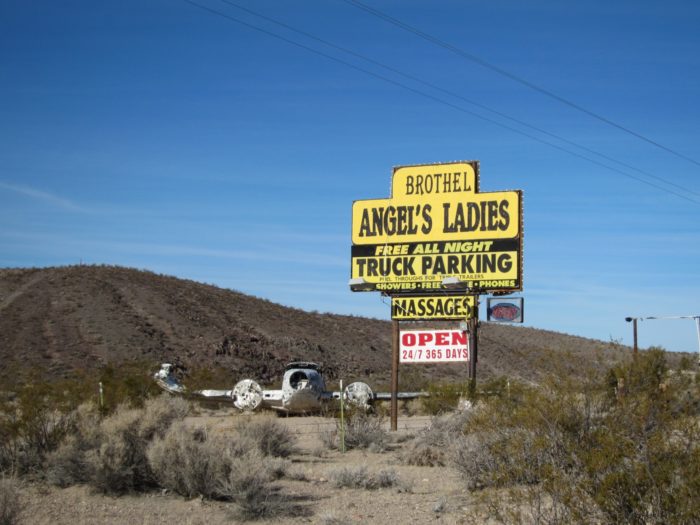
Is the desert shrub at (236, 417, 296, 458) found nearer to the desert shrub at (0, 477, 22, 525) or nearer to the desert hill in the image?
the desert shrub at (0, 477, 22, 525)

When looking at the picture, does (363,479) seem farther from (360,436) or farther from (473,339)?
(473,339)

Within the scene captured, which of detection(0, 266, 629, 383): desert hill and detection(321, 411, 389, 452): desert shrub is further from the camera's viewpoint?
detection(0, 266, 629, 383): desert hill

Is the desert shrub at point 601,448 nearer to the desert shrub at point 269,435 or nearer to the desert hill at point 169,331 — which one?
the desert shrub at point 269,435

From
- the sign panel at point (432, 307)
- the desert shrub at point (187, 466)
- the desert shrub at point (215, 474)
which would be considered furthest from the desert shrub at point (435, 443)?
the sign panel at point (432, 307)

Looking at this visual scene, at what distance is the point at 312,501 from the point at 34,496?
396cm

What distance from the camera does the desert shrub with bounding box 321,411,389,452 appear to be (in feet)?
57.3

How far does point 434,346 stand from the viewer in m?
21.8

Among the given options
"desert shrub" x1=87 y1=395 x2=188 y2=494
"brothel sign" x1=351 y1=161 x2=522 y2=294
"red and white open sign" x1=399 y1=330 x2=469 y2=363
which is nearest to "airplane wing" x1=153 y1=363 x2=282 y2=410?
"brothel sign" x1=351 y1=161 x2=522 y2=294

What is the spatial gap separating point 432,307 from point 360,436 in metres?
5.43

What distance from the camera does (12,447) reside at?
13320 mm

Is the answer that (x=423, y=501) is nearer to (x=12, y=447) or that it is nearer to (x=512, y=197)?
(x=12, y=447)

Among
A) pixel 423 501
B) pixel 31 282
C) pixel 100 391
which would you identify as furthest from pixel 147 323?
pixel 423 501

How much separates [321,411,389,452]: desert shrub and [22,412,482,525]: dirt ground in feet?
Answer: 11.4

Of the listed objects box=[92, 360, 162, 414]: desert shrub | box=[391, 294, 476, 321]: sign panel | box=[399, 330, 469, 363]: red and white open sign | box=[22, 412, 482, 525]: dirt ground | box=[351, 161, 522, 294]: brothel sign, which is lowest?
box=[22, 412, 482, 525]: dirt ground
